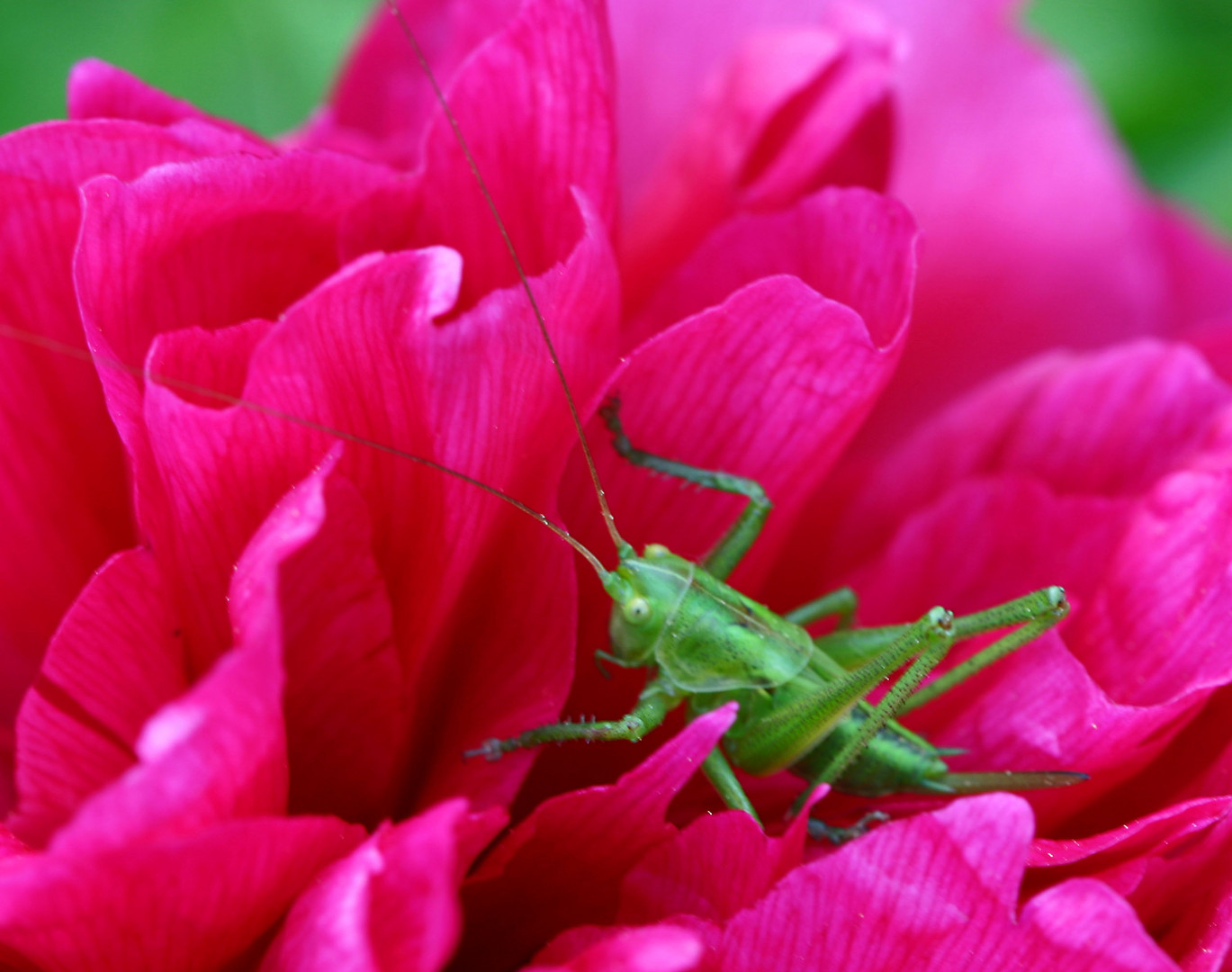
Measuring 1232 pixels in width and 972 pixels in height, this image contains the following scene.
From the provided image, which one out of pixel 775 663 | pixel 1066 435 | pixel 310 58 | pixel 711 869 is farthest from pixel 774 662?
pixel 310 58

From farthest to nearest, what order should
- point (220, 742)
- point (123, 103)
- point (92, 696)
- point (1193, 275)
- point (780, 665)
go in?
1. point (1193, 275)
2. point (780, 665)
3. point (123, 103)
4. point (92, 696)
5. point (220, 742)

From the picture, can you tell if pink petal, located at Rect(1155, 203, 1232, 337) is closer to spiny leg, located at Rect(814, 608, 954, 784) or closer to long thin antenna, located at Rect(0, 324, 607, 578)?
spiny leg, located at Rect(814, 608, 954, 784)

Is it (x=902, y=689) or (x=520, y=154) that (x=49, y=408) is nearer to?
(x=520, y=154)

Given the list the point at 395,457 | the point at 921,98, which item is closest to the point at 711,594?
the point at 395,457

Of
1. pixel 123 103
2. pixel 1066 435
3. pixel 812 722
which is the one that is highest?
pixel 123 103

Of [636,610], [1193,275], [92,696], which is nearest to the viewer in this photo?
[92,696]

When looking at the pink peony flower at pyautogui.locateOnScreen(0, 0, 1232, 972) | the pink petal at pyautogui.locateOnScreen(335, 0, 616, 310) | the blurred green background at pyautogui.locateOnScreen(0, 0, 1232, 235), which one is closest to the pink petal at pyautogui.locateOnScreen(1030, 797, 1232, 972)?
the pink peony flower at pyautogui.locateOnScreen(0, 0, 1232, 972)

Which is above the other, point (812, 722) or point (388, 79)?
point (388, 79)
